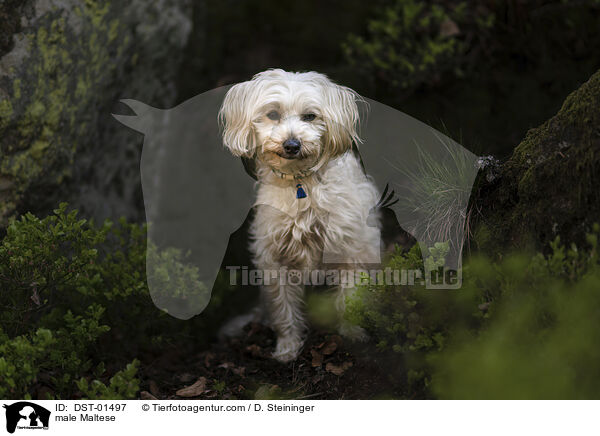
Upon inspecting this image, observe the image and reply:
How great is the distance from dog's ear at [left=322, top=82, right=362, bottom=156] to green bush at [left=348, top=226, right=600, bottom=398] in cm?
76

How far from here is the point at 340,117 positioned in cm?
312

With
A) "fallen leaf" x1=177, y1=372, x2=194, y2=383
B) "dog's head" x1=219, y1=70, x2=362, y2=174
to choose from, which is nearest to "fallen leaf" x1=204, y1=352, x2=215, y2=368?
"fallen leaf" x1=177, y1=372, x2=194, y2=383

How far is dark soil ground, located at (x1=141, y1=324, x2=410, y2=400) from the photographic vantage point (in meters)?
3.31

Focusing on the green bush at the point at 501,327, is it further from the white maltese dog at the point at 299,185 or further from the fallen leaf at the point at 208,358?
the fallen leaf at the point at 208,358

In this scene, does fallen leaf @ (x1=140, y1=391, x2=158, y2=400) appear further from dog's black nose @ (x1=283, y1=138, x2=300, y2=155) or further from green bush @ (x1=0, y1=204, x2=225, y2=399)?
dog's black nose @ (x1=283, y1=138, x2=300, y2=155)

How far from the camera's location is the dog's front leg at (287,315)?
4.02 meters

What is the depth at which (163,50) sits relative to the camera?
15.5ft

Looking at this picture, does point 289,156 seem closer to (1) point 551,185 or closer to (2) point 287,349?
(1) point 551,185

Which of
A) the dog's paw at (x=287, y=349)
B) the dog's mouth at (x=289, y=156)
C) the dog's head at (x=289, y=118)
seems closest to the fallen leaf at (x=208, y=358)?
the dog's paw at (x=287, y=349)

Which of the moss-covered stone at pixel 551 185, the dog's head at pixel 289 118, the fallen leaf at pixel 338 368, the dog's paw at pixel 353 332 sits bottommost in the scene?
the fallen leaf at pixel 338 368

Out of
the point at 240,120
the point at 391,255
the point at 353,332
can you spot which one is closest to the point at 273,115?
the point at 240,120

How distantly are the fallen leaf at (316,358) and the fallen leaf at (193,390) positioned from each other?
76 centimetres
